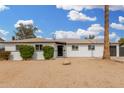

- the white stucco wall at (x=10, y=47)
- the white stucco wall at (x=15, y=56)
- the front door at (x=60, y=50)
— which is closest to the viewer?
the white stucco wall at (x=15, y=56)

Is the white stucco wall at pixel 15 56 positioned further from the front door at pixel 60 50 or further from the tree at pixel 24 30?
the tree at pixel 24 30

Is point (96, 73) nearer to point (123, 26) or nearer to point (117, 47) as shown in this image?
point (117, 47)

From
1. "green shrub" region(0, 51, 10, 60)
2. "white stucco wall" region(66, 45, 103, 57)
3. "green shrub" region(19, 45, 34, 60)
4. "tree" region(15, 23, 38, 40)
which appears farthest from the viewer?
"tree" region(15, 23, 38, 40)

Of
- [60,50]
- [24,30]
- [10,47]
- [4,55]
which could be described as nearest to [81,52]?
[60,50]

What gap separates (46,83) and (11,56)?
42.9 ft

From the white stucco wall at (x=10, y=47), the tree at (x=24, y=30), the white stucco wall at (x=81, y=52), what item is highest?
the tree at (x=24, y=30)

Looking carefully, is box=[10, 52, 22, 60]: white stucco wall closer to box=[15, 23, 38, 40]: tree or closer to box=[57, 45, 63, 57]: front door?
box=[57, 45, 63, 57]: front door

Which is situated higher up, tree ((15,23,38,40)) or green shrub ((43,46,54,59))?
tree ((15,23,38,40))

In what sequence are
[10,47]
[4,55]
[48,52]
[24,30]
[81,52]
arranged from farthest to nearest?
[24,30], [81,52], [10,47], [48,52], [4,55]

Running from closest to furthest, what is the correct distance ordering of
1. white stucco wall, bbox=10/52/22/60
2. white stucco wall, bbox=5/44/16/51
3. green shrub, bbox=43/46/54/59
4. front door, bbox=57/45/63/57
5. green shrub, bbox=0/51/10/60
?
1. green shrub, bbox=0/51/10/60
2. green shrub, bbox=43/46/54/59
3. white stucco wall, bbox=10/52/22/60
4. white stucco wall, bbox=5/44/16/51
5. front door, bbox=57/45/63/57

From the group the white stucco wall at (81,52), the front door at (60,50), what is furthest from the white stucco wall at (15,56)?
the white stucco wall at (81,52)

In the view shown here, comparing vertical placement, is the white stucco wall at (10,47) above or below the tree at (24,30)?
below

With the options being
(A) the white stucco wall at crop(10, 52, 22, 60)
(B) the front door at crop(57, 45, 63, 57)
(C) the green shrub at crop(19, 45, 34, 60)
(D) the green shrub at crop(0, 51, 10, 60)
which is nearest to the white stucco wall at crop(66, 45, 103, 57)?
(B) the front door at crop(57, 45, 63, 57)

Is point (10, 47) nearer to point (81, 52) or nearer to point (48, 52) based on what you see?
point (48, 52)
